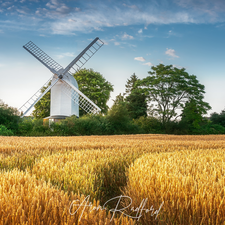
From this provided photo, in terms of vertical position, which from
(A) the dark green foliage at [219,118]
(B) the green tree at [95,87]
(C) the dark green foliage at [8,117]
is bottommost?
(C) the dark green foliage at [8,117]

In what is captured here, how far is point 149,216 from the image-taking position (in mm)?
2104

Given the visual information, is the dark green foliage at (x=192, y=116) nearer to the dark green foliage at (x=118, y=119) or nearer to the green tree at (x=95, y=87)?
the dark green foliage at (x=118, y=119)

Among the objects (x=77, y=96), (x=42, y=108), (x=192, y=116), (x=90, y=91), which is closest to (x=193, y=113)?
(x=192, y=116)

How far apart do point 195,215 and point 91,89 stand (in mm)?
42376

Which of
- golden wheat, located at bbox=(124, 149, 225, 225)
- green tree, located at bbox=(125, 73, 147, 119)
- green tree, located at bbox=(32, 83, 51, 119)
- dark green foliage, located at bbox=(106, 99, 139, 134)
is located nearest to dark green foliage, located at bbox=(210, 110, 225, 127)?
green tree, located at bbox=(125, 73, 147, 119)

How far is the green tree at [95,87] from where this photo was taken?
141ft

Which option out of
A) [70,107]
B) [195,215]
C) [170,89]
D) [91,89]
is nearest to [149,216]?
[195,215]

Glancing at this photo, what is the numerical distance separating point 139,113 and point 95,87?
10.9m

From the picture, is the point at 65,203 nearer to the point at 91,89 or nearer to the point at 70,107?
the point at 70,107

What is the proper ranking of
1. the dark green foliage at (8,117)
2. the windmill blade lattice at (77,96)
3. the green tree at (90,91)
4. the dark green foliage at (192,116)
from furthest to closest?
the green tree at (90,91) < the dark green foliage at (192,116) < the windmill blade lattice at (77,96) < the dark green foliage at (8,117)

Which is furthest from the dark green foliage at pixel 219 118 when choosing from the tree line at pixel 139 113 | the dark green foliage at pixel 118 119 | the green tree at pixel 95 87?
the dark green foliage at pixel 118 119

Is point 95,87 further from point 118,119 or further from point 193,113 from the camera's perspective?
point 193,113

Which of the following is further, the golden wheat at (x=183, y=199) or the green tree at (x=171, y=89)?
the green tree at (x=171, y=89)

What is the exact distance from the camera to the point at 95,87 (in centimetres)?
4375
